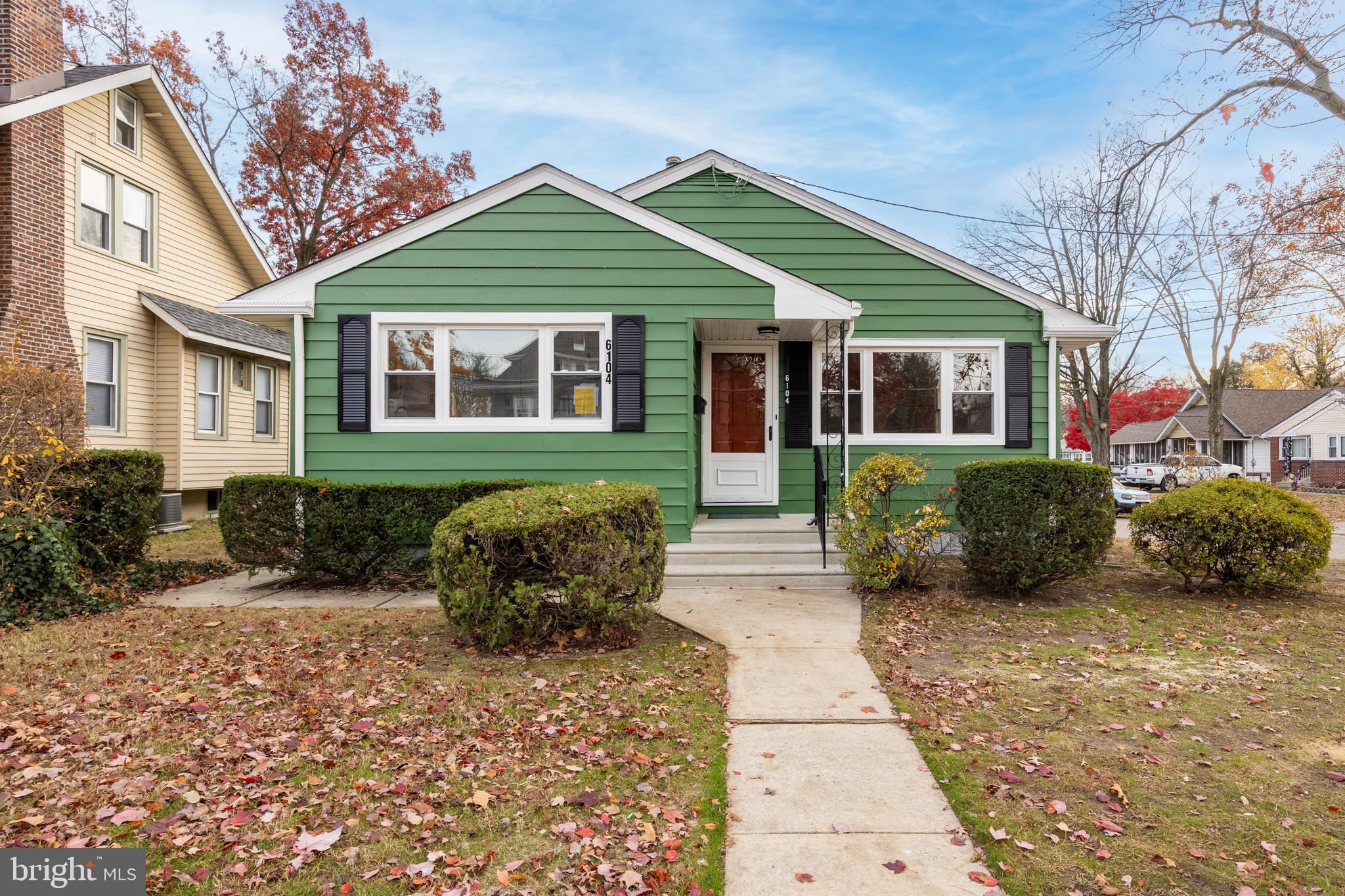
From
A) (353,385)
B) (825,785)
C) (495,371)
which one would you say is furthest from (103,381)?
(825,785)

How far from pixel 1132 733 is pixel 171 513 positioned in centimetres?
1389

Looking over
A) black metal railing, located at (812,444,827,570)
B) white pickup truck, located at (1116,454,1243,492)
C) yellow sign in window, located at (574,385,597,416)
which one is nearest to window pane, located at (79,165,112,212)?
yellow sign in window, located at (574,385,597,416)

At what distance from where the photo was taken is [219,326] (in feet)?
47.4

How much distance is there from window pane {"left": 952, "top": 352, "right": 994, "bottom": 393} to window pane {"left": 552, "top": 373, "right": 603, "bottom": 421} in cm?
452

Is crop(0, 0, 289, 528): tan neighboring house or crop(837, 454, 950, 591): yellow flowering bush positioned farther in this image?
crop(0, 0, 289, 528): tan neighboring house

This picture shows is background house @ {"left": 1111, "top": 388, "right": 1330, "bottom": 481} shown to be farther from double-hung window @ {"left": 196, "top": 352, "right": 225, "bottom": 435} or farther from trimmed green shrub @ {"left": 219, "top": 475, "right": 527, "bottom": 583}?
double-hung window @ {"left": 196, "top": 352, "right": 225, "bottom": 435}

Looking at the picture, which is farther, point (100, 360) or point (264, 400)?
point (264, 400)

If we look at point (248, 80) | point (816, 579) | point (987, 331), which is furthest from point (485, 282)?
point (248, 80)

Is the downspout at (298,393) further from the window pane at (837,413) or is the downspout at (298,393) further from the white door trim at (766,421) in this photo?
the window pane at (837,413)

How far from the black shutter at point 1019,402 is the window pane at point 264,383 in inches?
568

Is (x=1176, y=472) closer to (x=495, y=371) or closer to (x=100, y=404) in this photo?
(x=495, y=371)

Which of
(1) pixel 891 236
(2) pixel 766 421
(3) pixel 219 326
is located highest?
(1) pixel 891 236

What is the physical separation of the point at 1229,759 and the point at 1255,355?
57.9 meters

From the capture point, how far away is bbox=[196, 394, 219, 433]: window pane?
14109 mm
